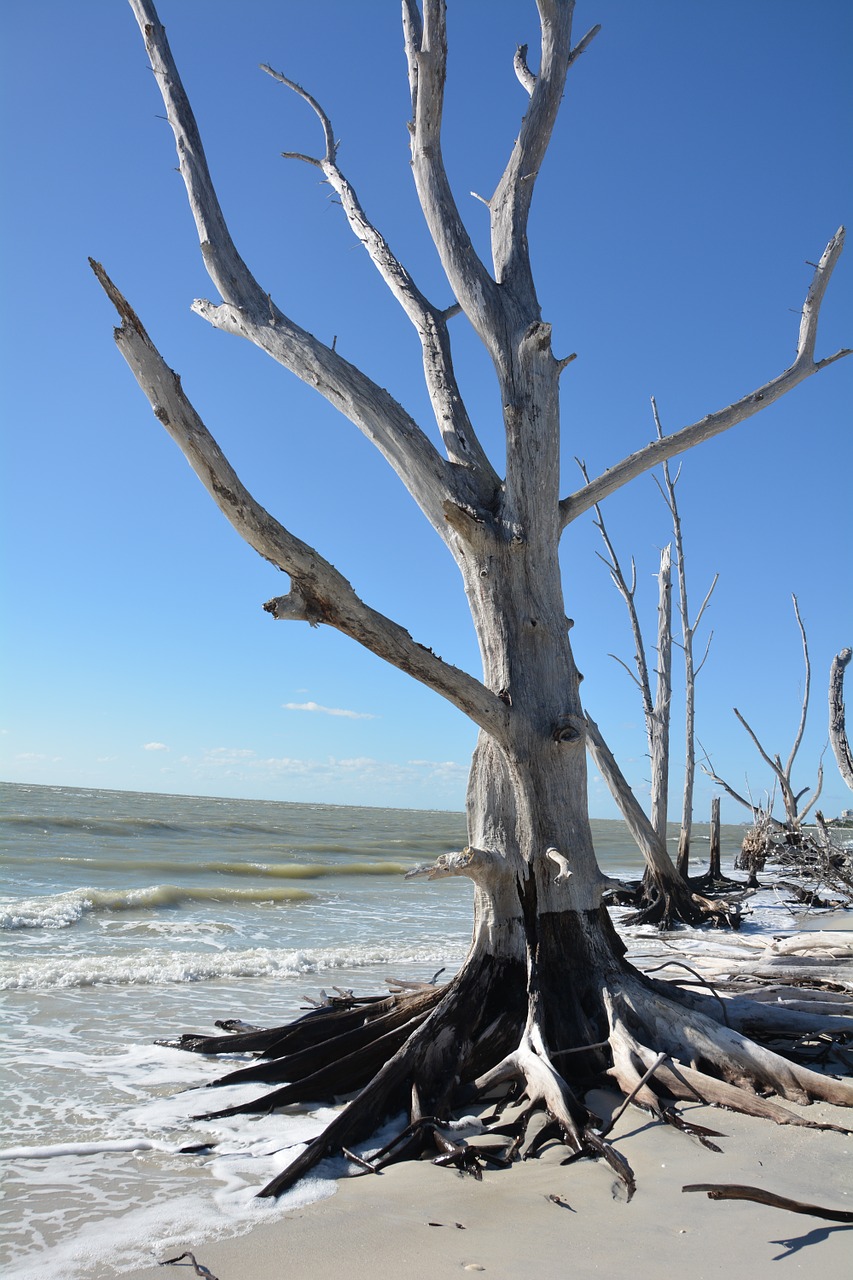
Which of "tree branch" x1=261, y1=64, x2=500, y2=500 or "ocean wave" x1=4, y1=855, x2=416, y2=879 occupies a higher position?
"tree branch" x1=261, y1=64, x2=500, y2=500

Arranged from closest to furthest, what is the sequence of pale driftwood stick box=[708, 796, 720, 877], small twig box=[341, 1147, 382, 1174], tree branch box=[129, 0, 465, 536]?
small twig box=[341, 1147, 382, 1174] → tree branch box=[129, 0, 465, 536] → pale driftwood stick box=[708, 796, 720, 877]

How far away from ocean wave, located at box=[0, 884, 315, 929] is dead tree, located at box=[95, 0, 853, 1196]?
6206 millimetres

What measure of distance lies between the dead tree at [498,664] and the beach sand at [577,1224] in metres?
0.16

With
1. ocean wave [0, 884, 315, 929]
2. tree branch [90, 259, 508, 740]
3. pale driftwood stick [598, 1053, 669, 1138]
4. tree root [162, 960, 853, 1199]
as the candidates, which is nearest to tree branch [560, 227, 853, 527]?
tree branch [90, 259, 508, 740]

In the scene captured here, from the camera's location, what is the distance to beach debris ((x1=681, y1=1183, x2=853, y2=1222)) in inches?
90.5

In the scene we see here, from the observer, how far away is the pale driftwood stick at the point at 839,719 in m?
6.81

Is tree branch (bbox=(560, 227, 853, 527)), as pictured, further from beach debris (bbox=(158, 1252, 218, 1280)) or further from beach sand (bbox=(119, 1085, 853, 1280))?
beach debris (bbox=(158, 1252, 218, 1280))

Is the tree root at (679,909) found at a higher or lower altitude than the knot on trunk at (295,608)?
lower

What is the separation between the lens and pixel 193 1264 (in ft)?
7.44

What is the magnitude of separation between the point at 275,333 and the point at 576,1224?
393cm

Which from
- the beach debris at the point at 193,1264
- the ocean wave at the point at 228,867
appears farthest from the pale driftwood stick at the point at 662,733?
the beach debris at the point at 193,1264

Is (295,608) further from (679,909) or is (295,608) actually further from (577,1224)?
(679,909)

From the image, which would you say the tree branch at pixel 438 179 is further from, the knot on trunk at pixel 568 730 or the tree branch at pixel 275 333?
the knot on trunk at pixel 568 730

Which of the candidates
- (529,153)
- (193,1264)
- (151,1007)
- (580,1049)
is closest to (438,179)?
(529,153)
